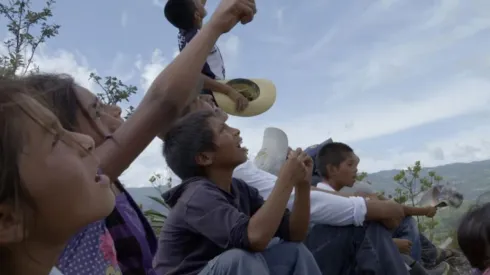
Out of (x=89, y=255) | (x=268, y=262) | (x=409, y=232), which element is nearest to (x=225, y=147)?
(x=268, y=262)

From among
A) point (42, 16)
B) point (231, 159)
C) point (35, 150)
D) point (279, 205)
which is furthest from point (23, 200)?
point (42, 16)

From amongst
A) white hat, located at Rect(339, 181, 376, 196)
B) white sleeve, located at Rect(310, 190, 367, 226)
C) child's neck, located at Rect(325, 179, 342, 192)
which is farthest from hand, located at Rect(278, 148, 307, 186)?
child's neck, located at Rect(325, 179, 342, 192)

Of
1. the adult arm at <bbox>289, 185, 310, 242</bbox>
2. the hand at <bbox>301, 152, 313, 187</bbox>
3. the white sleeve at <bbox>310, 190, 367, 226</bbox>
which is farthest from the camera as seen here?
the white sleeve at <bbox>310, 190, 367, 226</bbox>

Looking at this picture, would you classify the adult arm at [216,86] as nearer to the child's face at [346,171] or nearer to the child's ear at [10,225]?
the child's face at [346,171]

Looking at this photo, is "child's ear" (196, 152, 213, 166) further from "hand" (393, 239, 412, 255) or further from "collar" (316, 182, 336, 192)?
"hand" (393, 239, 412, 255)

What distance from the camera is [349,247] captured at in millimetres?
3023

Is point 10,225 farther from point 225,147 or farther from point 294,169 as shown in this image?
point 225,147

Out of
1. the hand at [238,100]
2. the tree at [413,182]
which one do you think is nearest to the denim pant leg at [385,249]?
the hand at [238,100]

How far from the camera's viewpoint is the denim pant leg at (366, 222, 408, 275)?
9.50 feet

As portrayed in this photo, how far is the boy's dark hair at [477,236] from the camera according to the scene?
252cm

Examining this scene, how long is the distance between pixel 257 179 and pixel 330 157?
2.67 feet

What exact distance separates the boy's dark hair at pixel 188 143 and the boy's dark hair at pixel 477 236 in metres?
1.18

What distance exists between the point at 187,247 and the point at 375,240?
1.09m

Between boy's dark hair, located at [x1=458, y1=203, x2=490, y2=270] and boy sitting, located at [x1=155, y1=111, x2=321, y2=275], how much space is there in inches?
27.9
